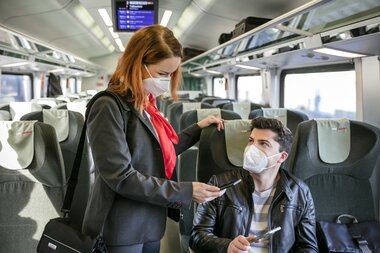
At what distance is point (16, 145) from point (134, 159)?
1186 millimetres

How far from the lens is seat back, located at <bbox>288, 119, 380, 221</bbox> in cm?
231

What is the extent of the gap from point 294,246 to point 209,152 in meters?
0.84

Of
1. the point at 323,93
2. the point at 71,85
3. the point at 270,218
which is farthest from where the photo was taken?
the point at 71,85

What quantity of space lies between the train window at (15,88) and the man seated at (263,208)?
7536 millimetres

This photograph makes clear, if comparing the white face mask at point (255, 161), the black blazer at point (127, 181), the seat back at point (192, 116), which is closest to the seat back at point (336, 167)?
the white face mask at point (255, 161)

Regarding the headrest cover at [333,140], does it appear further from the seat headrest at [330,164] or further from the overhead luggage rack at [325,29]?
the overhead luggage rack at [325,29]

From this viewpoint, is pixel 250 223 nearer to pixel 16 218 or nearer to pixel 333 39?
pixel 16 218

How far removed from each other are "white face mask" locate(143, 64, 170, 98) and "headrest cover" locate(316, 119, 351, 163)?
1.25 m

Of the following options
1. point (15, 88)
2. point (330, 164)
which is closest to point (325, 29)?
point (330, 164)

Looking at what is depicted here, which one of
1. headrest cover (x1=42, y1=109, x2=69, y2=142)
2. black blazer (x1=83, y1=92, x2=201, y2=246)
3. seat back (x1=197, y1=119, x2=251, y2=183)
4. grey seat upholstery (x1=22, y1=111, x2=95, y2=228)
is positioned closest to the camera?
black blazer (x1=83, y1=92, x2=201, y2=246)

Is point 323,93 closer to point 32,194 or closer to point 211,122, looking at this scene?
point 211,122

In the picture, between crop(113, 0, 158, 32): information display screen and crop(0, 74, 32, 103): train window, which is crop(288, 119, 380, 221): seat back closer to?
crop(113, 0, 158, 32): information display screen

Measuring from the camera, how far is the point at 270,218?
1899mm

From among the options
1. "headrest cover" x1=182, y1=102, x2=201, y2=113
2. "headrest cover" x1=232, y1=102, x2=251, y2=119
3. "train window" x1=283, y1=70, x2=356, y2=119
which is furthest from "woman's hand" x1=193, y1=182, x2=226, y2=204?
"headrest cover" x1=232, y1=102, x2=251, y2=119
